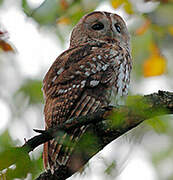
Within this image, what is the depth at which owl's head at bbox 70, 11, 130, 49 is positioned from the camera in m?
4.92

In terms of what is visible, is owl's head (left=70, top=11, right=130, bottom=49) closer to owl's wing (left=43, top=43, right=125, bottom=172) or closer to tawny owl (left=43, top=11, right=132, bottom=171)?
tawny owl (left=43, top=11, right=132, bottom=171)

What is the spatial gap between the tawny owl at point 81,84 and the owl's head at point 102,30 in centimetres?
32

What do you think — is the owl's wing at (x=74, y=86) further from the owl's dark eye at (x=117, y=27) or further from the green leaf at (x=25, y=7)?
the green leaf at (x=25, y=7)

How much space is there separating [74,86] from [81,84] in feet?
0.22

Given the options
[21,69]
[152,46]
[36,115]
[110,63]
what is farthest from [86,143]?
[21,69]

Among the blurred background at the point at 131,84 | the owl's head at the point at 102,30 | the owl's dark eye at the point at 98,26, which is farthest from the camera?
the owl's dark eye at the point at 98,26

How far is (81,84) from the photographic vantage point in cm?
379

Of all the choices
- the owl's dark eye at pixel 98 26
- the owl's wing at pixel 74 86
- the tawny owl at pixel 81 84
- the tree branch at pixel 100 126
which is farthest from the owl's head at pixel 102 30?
the tree branch at pixel 100 126

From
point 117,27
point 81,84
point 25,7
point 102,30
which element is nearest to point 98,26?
point 102,30

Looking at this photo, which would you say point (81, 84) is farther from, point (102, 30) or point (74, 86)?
point (102, 30)

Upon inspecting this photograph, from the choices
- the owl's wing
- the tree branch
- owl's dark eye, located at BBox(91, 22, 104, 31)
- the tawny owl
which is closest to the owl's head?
owl's dark eye, located at BBox(91, 22, 104, 31)

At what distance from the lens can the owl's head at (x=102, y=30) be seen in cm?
492

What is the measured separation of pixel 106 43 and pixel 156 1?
0.73 metres

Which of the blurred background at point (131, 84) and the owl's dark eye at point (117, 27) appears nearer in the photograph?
the blurred background at point (131, 84)
